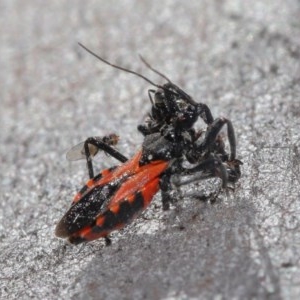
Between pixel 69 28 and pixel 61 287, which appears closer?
pixel 61 287

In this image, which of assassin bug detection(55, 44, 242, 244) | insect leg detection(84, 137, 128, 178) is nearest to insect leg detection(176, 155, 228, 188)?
assassin bug detection(55, 44, 242, 244)

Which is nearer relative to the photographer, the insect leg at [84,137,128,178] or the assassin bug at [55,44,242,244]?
the assassin bug at [55,44,242,244]

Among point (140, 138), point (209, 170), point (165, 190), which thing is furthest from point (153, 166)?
point (140, 138)

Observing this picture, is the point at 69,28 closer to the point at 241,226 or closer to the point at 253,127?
the point at 253,127

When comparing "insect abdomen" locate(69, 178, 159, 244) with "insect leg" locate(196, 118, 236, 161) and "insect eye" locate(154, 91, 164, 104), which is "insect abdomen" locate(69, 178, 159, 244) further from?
"insect eye" locate(154, 91, 164, 104)

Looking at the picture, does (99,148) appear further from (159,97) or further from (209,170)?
(209,170)

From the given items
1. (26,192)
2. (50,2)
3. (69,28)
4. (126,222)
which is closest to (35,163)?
(26,192)

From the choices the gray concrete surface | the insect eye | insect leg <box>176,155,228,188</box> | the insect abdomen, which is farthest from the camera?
the insect eye
